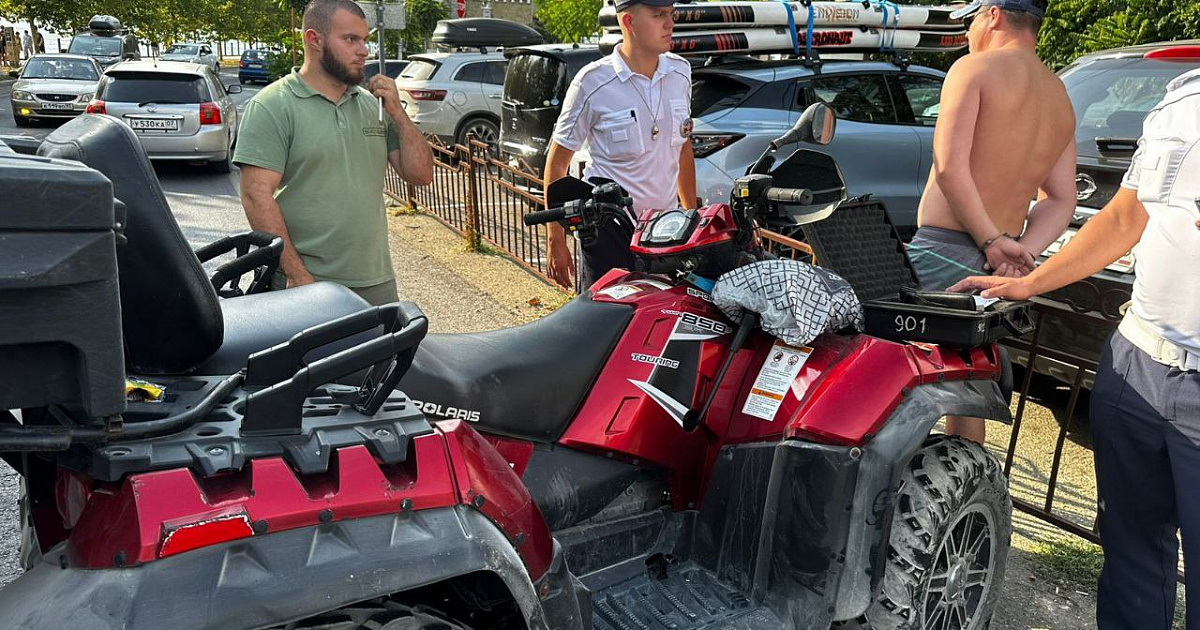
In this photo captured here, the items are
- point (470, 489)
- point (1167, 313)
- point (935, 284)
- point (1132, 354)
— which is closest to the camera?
point (470, 489)

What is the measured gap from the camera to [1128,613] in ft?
8.72

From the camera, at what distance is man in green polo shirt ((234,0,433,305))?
3338mm

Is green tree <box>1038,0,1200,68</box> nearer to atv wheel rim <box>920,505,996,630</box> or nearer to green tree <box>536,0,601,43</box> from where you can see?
atv wheel rim <box>920,505,996,630</box>

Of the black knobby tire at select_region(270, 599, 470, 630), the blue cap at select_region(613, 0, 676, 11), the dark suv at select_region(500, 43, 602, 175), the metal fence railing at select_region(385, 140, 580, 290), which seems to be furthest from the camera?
the dark suv at select_region(500, 43, 602, 175)

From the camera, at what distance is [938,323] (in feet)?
8.39

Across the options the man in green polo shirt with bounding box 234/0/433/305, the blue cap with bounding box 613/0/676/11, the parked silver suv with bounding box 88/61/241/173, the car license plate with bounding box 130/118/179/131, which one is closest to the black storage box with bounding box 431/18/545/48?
the parked silver suv with bounding box 88/61/241/173

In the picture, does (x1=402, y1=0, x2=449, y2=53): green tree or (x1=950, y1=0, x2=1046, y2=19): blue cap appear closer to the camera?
(x1=950, y1=0, x2=1046, y2=19): blue cap

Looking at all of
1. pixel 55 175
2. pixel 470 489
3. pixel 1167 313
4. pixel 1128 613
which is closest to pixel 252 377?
pixel 470 489

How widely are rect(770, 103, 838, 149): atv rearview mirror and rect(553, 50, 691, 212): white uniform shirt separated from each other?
157 centimetres

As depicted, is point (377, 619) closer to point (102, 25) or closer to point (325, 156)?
point (325, 156)

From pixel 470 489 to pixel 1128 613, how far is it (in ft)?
6.57

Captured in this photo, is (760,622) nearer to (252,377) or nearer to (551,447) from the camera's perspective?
(551,447)

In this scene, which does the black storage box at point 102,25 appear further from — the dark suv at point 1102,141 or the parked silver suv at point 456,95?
the dark suv at point 1102,141

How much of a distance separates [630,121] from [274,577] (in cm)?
296
